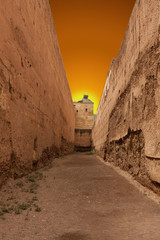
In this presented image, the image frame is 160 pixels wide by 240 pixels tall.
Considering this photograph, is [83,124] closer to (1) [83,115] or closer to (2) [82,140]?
(1) [83,115]

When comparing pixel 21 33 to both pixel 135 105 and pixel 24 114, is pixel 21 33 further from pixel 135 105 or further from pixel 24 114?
pixel 135 105

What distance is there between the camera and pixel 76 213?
61.6 inches

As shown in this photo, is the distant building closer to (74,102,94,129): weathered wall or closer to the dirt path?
(74,102,94,129): weathered wall

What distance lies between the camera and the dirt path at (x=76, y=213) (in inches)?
47.0

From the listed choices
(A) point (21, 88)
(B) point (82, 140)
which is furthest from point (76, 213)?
(B) point (82, 140)

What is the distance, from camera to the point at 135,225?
1.31 m

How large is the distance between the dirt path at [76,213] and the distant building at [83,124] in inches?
653

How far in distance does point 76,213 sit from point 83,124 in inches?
810

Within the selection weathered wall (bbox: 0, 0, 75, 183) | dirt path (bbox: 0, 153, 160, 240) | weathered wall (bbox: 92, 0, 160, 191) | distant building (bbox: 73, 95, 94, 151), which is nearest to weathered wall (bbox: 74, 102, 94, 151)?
distant building (bbox: 73, 95, 94, 151)

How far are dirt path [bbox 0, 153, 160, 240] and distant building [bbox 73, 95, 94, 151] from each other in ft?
54.4

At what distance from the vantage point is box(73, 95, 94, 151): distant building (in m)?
19.0

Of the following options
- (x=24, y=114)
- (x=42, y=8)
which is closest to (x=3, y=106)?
(x=24, y=114)

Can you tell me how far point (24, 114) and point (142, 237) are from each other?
2.41 metres

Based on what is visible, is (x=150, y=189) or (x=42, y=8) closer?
(x=150, y=189)
